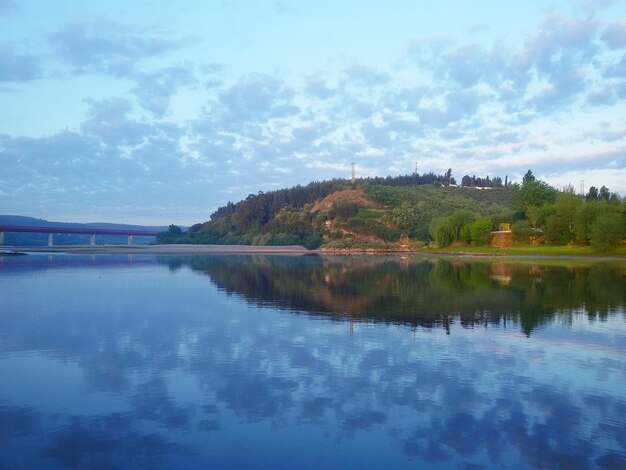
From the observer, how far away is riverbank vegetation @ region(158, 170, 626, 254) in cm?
8719

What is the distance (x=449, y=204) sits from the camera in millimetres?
162250

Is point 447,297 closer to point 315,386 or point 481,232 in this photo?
point 315,386

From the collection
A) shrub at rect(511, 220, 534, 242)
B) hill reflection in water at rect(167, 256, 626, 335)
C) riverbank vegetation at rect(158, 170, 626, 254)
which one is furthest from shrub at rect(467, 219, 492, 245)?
hill reflection in water at rect(167, 256, 626, 335)

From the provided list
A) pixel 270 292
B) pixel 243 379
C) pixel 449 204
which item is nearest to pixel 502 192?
pixel 449 204

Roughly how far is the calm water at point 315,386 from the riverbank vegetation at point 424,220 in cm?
6582

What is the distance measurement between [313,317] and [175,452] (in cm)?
1460

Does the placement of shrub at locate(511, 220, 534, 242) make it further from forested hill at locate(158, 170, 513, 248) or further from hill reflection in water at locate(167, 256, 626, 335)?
hill reflection in water at locate(167, 256, 626, 335)

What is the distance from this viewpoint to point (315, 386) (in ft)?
43.4

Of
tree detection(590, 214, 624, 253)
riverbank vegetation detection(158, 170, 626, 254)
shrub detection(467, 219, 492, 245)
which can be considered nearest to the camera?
tree detection(590, 214, 624, 253)

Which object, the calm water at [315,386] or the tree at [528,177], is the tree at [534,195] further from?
the calm water at [315,386]

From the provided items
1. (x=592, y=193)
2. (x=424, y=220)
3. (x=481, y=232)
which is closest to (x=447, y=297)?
(x=481, y=232)

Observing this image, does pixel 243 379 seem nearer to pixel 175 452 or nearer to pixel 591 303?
pixel 175 452

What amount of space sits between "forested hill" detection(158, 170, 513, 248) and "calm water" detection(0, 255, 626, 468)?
3799 inches

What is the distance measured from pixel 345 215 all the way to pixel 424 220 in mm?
24105
